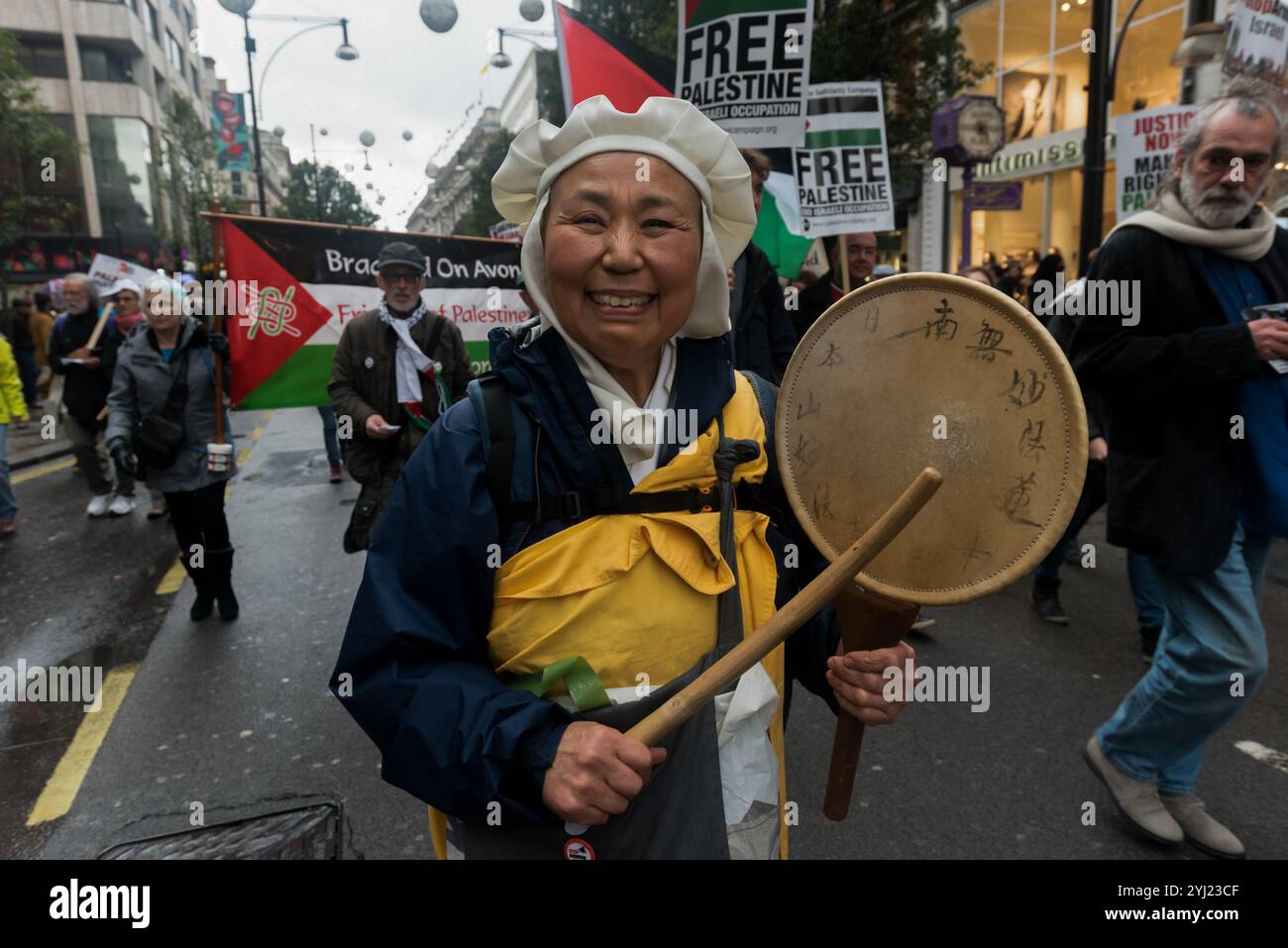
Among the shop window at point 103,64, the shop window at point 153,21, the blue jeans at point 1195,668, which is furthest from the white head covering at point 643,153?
the shop window at point 153,21

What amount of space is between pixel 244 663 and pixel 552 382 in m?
3.83

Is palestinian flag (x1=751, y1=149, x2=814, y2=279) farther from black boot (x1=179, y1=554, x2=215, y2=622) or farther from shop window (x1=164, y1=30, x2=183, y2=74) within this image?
shop window (x1=164, y1=30, x2=183, y2=74)

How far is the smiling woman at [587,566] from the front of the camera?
1274 mm

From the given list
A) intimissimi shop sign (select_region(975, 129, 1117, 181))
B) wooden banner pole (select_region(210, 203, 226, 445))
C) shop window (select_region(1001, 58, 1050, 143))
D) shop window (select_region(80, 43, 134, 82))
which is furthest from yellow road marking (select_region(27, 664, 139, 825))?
shop window (select_region(80, 43, 134, 82))

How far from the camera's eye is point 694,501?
55.1 inches

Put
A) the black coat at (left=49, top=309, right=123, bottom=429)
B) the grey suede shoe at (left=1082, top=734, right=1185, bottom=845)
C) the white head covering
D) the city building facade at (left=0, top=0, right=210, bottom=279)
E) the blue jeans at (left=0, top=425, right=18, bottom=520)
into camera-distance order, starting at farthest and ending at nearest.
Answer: the city building facade at (left=0, top=0, right=210, bottom=279) → the black coat at (left=49, top=309, right=123, bottom=429) → the blue jeans at (left=0, top=425, right=18, bottom=520) → the grey suede shoe at (left=1082, top=734, right=1185, bottom=845) → the white head covering

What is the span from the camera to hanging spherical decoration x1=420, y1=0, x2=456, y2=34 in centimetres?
1603

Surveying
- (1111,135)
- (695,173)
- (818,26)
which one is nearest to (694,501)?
(695,173)

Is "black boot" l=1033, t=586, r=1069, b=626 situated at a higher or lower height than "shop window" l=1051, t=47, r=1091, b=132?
lower

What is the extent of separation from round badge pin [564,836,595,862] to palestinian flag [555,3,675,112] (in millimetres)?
3723

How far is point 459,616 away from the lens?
1342 millimetres

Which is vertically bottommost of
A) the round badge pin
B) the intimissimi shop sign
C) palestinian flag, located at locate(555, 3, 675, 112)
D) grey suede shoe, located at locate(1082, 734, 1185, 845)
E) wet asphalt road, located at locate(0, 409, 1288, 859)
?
wet asphalt road, located at locate(0, 409, 1288, 859)
